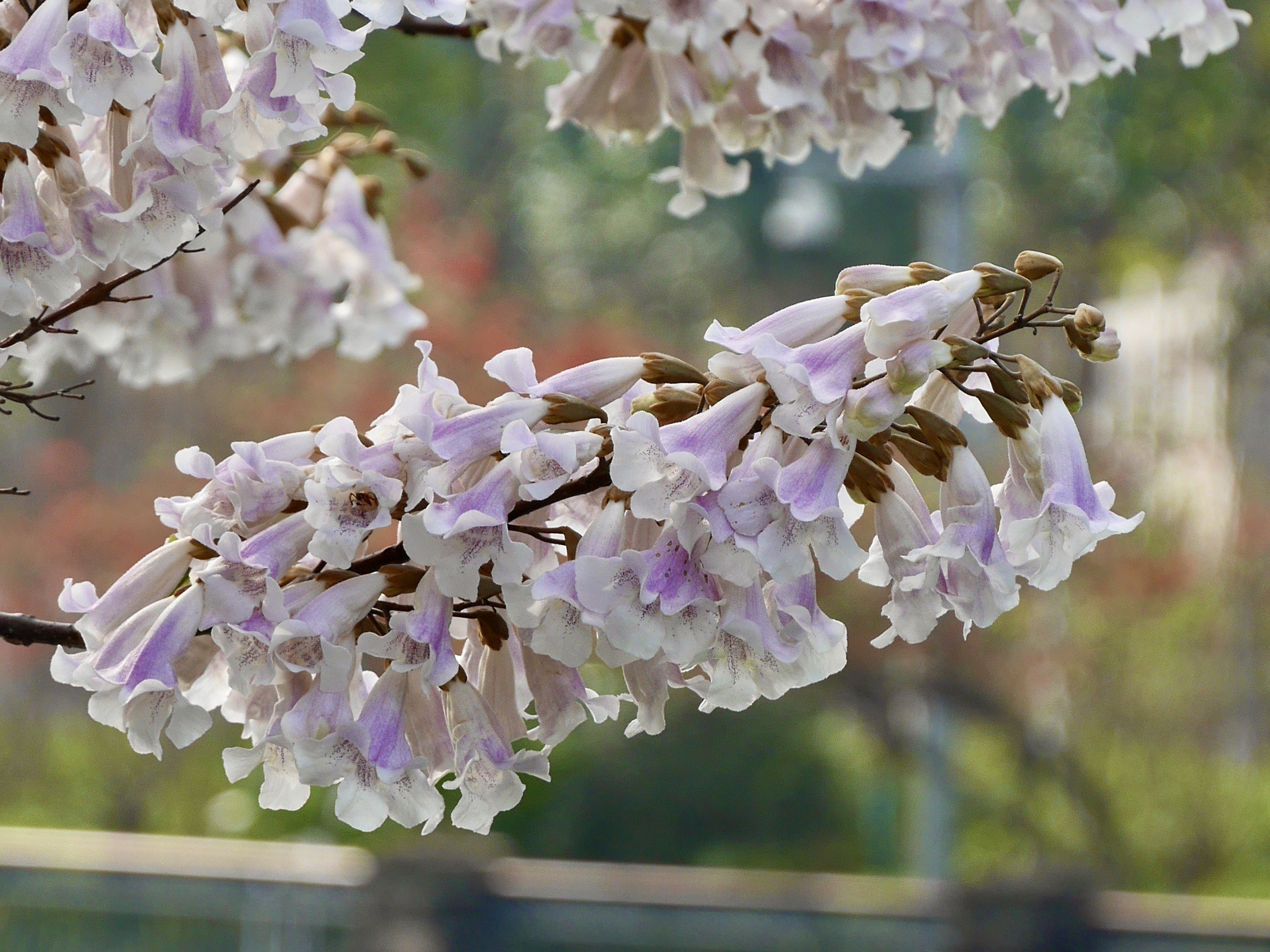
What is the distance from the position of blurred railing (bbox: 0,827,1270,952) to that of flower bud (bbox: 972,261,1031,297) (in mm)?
2627

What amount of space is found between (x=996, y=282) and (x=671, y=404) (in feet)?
0.40

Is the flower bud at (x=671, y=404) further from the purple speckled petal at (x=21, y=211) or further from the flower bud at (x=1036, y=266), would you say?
the purple speckled petal at (x=21, y=211)

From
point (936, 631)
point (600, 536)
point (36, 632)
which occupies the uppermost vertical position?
point (600, 536)

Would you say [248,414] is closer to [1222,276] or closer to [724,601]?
[1222,276]

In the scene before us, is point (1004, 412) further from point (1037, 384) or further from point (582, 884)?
point (582, 884)

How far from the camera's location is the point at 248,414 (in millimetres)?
4734

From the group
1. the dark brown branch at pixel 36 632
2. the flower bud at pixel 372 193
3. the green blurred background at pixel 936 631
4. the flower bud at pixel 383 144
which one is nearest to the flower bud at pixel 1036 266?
the dark brown branch at pixel 36 632

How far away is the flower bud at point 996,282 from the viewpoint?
49 centimetres

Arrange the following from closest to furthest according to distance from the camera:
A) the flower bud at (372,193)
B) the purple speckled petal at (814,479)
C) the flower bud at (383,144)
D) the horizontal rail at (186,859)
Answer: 1. the purple speckled petal at (814,479)
2. the flower bud at (383,144)
3. the flower bud at (372,193)
4. the horizontal rail at (186,859)

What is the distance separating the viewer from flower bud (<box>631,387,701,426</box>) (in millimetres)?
490

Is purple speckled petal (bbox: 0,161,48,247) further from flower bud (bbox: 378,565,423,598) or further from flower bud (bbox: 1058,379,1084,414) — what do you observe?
flower bud (bbox: 1058,379,1084,414)

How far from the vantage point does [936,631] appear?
4648 millimetres

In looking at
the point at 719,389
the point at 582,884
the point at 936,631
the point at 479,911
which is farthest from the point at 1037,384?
the point at 936,631

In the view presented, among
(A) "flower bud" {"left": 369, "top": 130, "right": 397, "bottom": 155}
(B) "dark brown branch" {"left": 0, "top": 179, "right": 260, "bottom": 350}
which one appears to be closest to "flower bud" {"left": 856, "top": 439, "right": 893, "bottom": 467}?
(B) "dark brown branch" {"left": 0, "top": 179, "right": 260, "bottom": 350}
